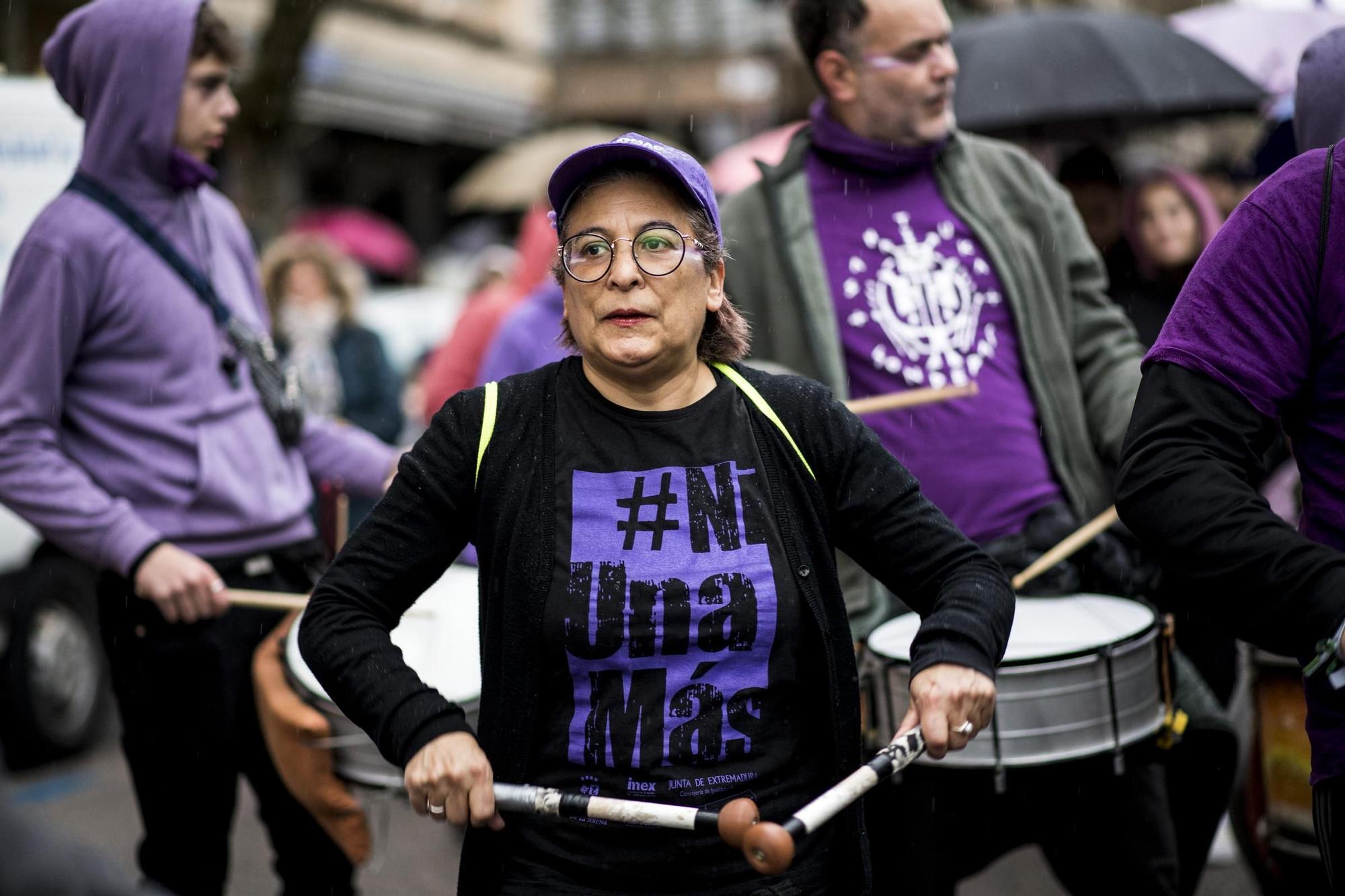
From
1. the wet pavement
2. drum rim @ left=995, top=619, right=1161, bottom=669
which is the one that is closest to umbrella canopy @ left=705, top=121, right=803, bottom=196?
the wet pavement

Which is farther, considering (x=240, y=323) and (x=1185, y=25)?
(x=1185, y=25)

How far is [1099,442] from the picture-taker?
3594 millimetres

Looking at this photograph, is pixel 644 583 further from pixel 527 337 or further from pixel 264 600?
pixel 527 337

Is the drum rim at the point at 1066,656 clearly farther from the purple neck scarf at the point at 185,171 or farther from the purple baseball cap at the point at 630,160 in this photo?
the purple neck scarf at the point at 185,171

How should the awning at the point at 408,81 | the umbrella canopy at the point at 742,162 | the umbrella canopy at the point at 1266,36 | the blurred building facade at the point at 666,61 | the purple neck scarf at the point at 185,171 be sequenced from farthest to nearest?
the blurred building facade at the point at 666,61, the awning at the point at 408,81, the umbrella canopy at the point at 742,162, the umbrella canopy at the point at 1266,36, the purple neck scarf at the point at 185,171

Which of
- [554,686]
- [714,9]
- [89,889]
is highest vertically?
[89,889]

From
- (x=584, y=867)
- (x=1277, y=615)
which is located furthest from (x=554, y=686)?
(x=1277, y=615)

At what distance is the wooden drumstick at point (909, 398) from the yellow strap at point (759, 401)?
29.2 inches

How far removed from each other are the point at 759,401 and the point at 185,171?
1745 millimetres

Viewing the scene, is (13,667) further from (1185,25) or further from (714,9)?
(714,9)

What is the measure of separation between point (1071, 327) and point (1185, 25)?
20.6 ft

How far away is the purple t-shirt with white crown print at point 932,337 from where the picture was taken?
3.45 metres

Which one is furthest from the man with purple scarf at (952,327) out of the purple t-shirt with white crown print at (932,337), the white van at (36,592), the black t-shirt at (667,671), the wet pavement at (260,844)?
the white van at (36,592)

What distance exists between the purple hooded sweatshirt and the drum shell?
156 centimetres
